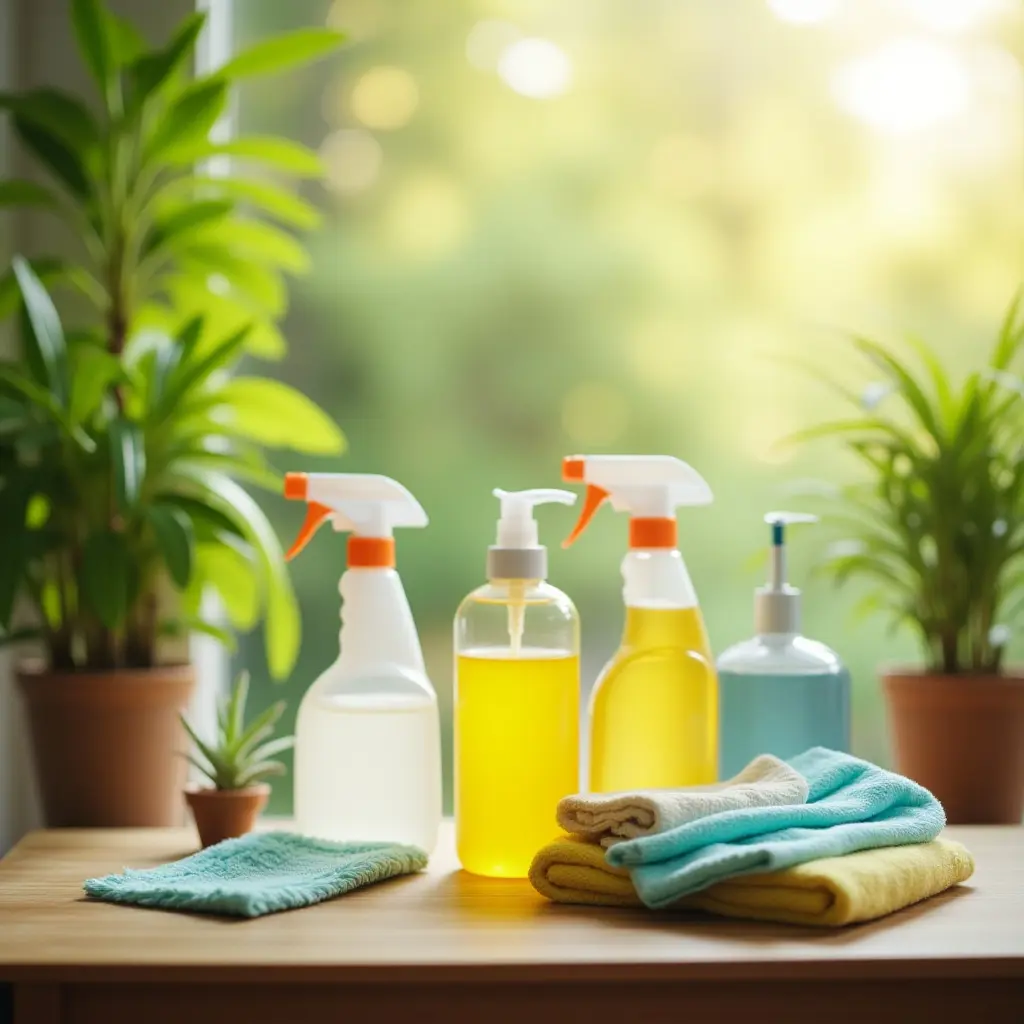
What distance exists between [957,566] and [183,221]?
85cm

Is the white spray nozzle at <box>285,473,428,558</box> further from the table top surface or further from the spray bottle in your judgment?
the table top surface

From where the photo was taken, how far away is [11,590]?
1.20m

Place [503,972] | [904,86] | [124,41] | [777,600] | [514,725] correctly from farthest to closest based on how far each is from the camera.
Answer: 1. [904,86]
2. [124,41]
3. [777,600]
4. [514,725]
5. [503,972]

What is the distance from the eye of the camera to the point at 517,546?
1.06 meters

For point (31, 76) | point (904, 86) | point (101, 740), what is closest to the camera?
point (101, 740)

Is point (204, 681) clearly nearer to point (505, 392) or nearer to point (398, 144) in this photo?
point (505, 392)

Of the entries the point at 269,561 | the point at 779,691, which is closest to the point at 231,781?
the point at 269,561

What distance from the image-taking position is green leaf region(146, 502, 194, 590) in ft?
3.99

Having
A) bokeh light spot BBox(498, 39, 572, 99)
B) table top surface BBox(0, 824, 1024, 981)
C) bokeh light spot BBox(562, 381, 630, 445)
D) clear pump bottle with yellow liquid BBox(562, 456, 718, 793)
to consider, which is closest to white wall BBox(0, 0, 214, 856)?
bokeh light spot BBox(498, 39, 572, 99)

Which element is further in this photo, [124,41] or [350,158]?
[350,158]

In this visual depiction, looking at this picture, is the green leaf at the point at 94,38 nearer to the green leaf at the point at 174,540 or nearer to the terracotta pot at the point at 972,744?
the green leaf at the point at 174,540

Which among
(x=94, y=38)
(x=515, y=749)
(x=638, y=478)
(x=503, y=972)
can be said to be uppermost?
(x=94, y=38)

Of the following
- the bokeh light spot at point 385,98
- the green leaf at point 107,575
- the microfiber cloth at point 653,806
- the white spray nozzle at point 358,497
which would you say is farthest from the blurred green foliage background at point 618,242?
the microfiber cloth at point 653,806

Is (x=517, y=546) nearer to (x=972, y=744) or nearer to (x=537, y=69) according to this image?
(x=972, y=744)
